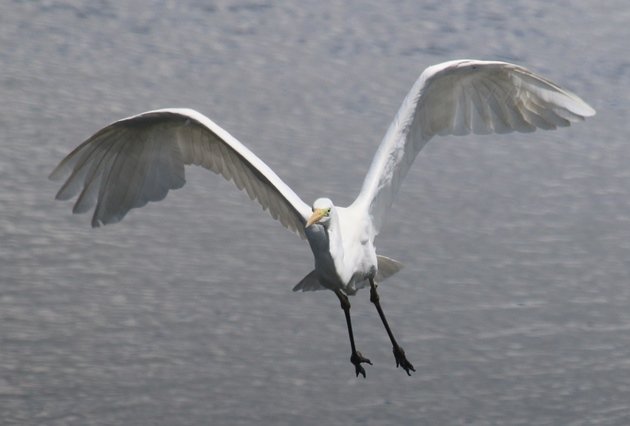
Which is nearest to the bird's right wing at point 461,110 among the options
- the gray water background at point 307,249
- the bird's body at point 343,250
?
the bird's body at point 343,250

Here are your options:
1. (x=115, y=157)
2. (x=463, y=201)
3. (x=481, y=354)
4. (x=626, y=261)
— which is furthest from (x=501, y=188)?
(x=115, y=157)

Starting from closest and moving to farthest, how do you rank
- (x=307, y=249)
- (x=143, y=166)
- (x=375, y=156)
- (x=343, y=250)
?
(x=343, y=250) < (x=375, y=156) < (x=143, y=166) < (x=307, y=249)

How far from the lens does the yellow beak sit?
7418 millimetres

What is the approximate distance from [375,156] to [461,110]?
870 millimetres

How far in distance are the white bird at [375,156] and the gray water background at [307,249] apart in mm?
1268

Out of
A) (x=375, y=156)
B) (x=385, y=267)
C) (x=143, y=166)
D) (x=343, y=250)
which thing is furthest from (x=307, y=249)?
(x=343, y=250)

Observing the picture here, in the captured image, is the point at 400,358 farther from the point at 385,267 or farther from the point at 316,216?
the point at 316,216

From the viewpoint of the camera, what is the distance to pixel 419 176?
11.7 metres

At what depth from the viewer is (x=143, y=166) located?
338 inches

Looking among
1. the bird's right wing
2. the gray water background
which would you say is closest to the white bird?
the bird's right wing

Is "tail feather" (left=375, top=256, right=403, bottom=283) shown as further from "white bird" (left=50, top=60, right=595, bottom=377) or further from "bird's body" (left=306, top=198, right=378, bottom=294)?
"bird's body" (left=306, top=198, right=378, bottom=294)

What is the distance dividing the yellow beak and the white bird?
404mm

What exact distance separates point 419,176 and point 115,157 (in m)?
3.81

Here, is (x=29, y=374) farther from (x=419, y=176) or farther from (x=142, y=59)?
(x=142, y=59)
